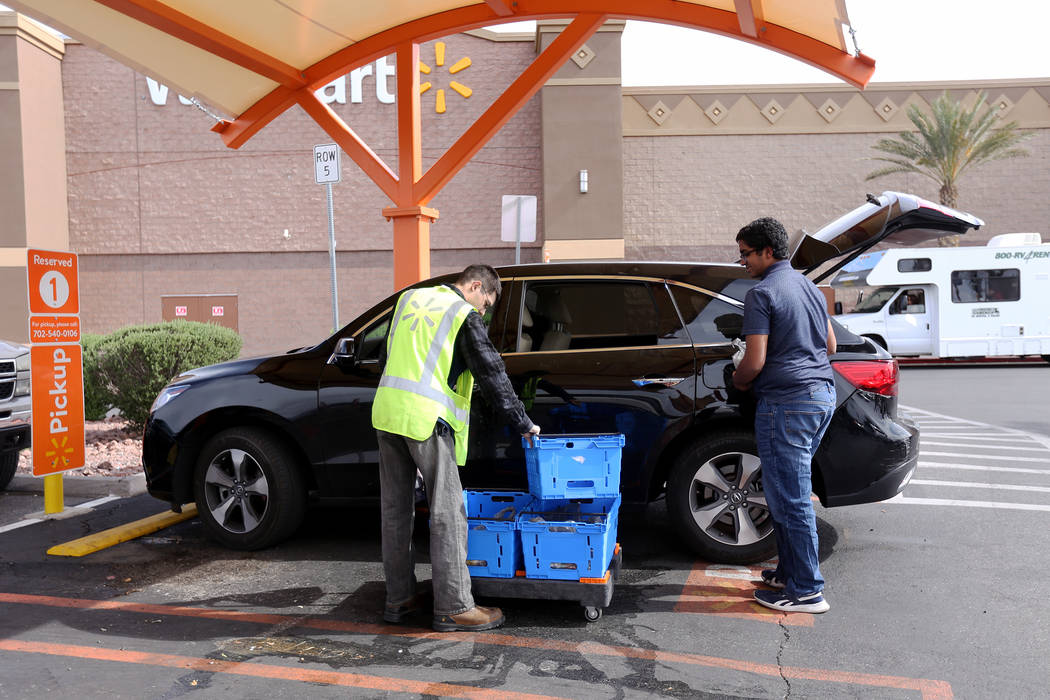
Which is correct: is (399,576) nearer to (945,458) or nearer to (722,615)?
(722,615)

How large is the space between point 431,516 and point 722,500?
74.9 inches

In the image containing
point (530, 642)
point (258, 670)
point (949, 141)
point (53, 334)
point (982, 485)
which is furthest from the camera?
point (949, 141)

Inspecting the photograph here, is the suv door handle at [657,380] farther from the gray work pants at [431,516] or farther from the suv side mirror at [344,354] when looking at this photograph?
the suv side mirror at [344,354]

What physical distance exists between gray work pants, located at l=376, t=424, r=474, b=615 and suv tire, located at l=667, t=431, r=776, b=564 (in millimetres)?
1537

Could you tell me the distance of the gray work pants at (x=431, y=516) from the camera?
13.9 ft

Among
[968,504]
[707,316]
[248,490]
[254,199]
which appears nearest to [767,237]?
[707,316]

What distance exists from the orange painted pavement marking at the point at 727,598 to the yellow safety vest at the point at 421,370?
1.68 m

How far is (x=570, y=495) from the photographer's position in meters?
4.43

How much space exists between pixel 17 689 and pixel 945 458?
840 centimetres

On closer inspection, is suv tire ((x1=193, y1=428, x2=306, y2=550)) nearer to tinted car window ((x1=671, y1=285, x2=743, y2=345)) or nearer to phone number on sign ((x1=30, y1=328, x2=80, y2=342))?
phone number on sign ((x1=30, y1=328, x2=80, y2=342))

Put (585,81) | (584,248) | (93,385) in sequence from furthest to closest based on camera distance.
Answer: (584,248)
(585,81)
(93,385)

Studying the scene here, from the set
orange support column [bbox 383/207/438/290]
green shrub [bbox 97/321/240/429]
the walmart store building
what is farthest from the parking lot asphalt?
the walmart store building

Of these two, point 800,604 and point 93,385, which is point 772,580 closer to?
point 800,604

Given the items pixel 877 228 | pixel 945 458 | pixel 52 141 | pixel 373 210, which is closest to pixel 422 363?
pixel 877 228
